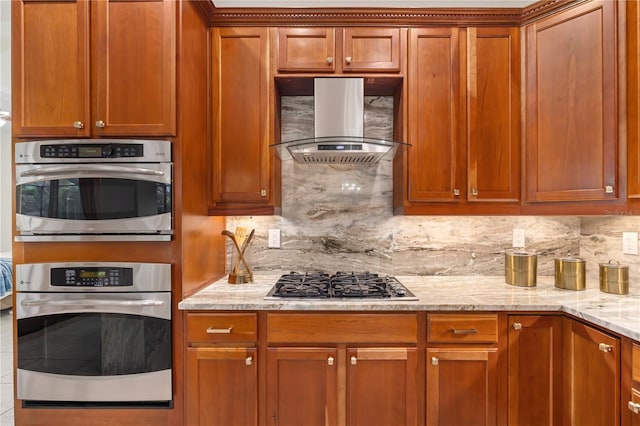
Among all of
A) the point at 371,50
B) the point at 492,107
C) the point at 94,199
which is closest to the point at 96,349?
the point at 94,199

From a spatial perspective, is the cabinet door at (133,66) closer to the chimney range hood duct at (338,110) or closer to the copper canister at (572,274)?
the chimney range hood duct at (338,110)

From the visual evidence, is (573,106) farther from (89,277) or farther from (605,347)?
(89,277)

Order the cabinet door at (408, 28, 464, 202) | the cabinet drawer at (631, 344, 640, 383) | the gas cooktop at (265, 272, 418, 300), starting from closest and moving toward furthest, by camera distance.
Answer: the cabinet drawer at (631, 344, 640, 383)
the gas cooktop at (265, 272, 418, 300)
the cabinet door at (408, 28, 464, 202)

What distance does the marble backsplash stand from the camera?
2.37 metres

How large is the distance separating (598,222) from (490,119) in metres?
1.04

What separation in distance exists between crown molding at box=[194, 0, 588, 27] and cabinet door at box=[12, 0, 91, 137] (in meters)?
0.73

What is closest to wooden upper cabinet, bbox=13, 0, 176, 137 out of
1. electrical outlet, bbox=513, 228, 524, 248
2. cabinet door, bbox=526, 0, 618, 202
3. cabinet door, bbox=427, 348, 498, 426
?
cabinet door, bbox=427, 348, 498, 426

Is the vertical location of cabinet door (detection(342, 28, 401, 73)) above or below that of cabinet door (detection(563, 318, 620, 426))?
above

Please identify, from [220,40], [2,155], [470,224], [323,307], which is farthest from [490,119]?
[2,155]

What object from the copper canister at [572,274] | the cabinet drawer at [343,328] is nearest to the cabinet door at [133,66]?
the cabinet drawer at [343,328]

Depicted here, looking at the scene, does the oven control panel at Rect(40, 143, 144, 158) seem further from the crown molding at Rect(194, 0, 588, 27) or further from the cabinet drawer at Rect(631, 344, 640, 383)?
the cabinet drawer at Rect(631, 344, 640, 383)

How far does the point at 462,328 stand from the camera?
5.49 ft

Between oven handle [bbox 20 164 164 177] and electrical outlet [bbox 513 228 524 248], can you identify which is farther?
electrical outlet [bbox 513 228 524 248]

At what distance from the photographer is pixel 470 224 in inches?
94.1
